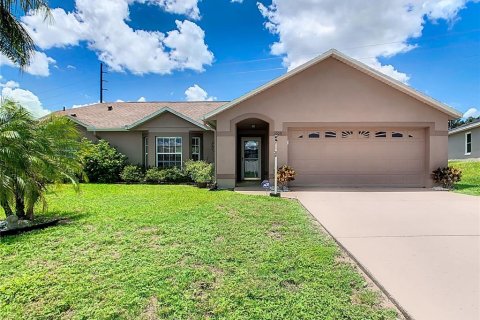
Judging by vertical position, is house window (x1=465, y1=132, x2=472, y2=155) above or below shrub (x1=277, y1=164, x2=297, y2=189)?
above

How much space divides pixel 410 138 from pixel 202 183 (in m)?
10.1

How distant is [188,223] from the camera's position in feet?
21.2

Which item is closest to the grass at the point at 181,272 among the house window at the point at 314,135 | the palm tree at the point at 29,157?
the palm tree at the point at 29,157

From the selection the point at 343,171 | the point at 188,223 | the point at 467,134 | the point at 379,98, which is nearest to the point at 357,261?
the point at 188,223

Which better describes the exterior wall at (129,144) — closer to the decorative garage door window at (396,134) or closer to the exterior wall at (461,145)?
the decorative garage door window at (396,134)

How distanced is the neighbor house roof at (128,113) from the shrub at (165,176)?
9.16 ft

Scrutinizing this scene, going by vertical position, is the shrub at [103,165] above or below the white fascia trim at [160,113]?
below

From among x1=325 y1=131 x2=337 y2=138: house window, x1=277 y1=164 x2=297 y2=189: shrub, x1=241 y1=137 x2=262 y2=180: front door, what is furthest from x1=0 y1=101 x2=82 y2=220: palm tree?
x1=241 y1=137 x2=262 y2=180: front door

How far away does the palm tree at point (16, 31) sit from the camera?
31.5 feet

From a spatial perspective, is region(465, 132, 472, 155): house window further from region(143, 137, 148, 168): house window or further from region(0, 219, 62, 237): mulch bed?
region(0, 219, 62, 237): mulch bed

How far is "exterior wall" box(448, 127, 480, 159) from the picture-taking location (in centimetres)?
2397

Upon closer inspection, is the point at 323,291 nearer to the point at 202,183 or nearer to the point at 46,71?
the point at 202,183

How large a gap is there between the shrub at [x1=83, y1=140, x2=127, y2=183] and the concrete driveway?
1096cm

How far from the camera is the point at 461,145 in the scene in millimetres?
26672
